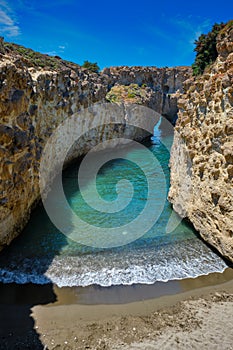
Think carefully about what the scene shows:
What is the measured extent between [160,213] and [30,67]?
14654 millimetres

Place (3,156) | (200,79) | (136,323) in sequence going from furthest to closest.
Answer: (200,79) → (3,156) → (136,323)

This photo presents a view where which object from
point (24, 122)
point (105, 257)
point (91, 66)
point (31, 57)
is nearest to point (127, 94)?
point (91, 66)

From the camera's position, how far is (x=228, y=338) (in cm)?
649

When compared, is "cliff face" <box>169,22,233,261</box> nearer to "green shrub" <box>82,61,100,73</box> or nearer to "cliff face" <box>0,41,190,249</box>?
"cliff face" <box>0,41,190,249</box>

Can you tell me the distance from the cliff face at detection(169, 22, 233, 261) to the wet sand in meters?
2.15

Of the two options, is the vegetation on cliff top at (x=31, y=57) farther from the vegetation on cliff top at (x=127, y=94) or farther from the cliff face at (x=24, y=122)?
the vegetation on cliff top at (x=127, y=94)

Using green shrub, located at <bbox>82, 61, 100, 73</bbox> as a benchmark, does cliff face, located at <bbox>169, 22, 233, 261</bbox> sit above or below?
below

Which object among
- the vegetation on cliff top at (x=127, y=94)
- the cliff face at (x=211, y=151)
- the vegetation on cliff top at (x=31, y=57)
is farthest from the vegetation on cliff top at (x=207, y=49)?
the vegetation on cliff top at (x=127, y=94)

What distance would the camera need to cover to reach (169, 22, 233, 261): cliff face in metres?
9.41

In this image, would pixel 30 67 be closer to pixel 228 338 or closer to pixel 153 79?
pixel 228 338

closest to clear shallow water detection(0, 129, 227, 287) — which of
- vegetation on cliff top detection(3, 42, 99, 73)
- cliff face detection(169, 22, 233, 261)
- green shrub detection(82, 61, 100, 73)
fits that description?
cliff face detection(169, 22, 233, 261)

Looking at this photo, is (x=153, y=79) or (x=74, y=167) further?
(x=153, y=79)

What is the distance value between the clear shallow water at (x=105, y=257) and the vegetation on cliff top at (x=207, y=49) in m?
8.82

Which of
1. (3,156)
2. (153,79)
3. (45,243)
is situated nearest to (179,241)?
(45,243)
